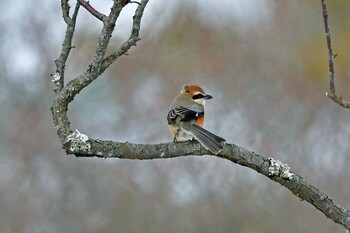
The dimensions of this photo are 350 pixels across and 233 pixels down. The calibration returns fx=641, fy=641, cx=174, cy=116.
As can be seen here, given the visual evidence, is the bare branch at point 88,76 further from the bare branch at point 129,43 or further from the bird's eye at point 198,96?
the bird's eye at point 198,96

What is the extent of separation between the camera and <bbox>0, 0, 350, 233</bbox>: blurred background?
4.09 metres

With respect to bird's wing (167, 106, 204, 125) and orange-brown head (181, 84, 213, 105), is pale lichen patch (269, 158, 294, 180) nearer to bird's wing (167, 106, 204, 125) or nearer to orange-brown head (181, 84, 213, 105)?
bird's wing (167, 106, 204, 125)

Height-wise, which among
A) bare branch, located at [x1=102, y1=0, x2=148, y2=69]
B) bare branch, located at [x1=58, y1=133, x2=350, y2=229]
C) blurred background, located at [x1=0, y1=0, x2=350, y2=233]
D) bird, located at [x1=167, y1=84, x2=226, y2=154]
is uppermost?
blurred background, located at [x1=0, y1=0, x2=350, y2=233]

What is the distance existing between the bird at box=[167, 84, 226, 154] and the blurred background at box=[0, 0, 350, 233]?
139 centimetres

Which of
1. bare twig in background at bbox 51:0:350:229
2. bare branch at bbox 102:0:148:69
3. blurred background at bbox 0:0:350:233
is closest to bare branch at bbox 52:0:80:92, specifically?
bare twig in background at bbox 51:0:350:229

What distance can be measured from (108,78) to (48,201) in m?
0.94

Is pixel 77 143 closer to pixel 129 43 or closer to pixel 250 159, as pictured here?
pixel 129 43

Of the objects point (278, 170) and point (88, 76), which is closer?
point (88, 76)

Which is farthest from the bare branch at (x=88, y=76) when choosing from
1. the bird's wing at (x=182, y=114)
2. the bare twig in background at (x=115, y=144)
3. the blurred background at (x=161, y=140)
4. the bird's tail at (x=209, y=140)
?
the blurred background at (x=161, y=140)

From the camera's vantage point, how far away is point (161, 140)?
3.91 metres

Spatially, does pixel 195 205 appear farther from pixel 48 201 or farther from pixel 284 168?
pixel 284 168

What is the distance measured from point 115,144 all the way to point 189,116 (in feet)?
3.24

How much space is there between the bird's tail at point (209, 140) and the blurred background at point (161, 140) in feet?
6.48

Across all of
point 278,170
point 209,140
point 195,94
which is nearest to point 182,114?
point 195,94
